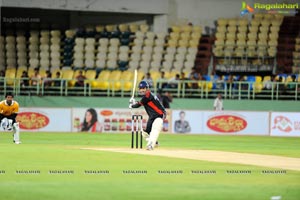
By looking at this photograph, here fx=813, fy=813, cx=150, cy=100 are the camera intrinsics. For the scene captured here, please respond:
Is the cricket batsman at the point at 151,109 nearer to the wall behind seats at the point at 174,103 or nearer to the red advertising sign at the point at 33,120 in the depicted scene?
the red advertising sign at the point at 33,120

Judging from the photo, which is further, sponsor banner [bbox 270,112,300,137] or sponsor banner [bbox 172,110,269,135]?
sponsor banner [bbox 172,110,269,135]

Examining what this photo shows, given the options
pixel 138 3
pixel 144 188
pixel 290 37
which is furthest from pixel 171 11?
pixel 144 188

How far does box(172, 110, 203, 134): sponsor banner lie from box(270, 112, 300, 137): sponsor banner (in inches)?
137

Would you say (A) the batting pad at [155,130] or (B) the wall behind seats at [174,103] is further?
(B) the wall behind seats at [174,103]

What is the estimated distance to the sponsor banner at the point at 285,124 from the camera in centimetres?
3822

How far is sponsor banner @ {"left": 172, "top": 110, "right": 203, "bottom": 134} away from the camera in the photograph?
127 feet

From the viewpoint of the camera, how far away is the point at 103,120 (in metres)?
38.8

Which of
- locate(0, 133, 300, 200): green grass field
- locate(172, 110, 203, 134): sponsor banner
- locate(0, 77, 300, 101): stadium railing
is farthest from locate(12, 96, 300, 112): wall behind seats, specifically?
locate(0, 133, 300, 200): green grass field

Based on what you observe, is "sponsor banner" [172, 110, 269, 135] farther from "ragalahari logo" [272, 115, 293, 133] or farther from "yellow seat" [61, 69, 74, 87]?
"yellow seat" [61, 69, 74, 87]

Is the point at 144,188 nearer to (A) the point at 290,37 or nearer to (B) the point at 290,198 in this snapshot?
(B) the point at 290,198

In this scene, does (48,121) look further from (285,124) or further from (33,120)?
(285,124)

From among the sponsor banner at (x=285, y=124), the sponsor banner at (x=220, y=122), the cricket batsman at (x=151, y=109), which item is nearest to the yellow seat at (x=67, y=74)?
the sponsor banner at (x=220, y=122)

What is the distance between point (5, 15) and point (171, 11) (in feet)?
32.3

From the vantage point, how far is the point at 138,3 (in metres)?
47.5
